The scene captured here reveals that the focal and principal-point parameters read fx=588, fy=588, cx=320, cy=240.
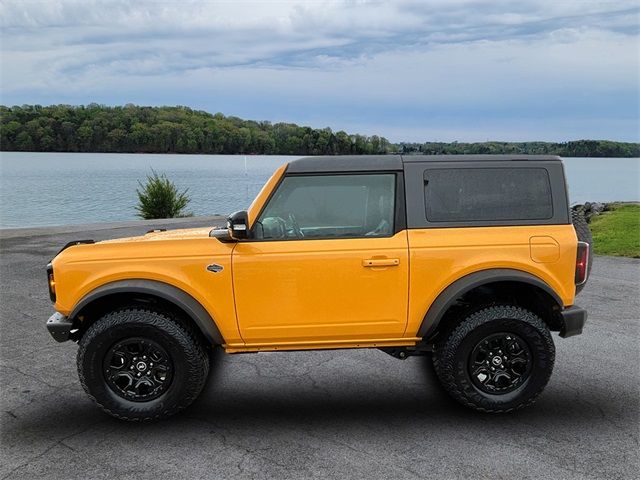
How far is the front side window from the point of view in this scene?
4.28 metres

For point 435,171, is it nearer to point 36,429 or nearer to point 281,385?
point 281,385

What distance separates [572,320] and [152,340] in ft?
10.0

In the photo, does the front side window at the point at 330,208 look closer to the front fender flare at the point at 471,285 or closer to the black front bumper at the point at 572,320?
the front fender flare at the point at 471,285

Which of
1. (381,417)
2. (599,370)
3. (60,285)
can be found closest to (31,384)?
(60,285)

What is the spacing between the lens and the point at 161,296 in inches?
163

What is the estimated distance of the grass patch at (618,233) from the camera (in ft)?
39.6

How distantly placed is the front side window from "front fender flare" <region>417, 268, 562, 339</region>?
0.61 metres

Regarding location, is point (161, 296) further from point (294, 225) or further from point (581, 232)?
point (581, 232)

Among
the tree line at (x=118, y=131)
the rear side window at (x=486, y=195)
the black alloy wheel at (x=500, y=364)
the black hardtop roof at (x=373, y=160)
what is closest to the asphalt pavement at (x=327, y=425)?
the black alloy wheel at (x=500, y=364)

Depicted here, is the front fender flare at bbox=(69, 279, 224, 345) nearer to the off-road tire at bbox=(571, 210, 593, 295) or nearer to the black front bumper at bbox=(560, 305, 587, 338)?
the black front bumper at bbox=(560, 305, 587, 338)

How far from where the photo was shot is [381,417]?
4.29 m

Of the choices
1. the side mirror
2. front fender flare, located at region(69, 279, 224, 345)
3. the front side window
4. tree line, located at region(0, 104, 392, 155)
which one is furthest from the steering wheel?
tree line, located at region(0, 104, 392, 155)

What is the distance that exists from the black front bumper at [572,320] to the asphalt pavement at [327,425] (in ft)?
1.99

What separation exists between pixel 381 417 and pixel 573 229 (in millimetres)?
1977
